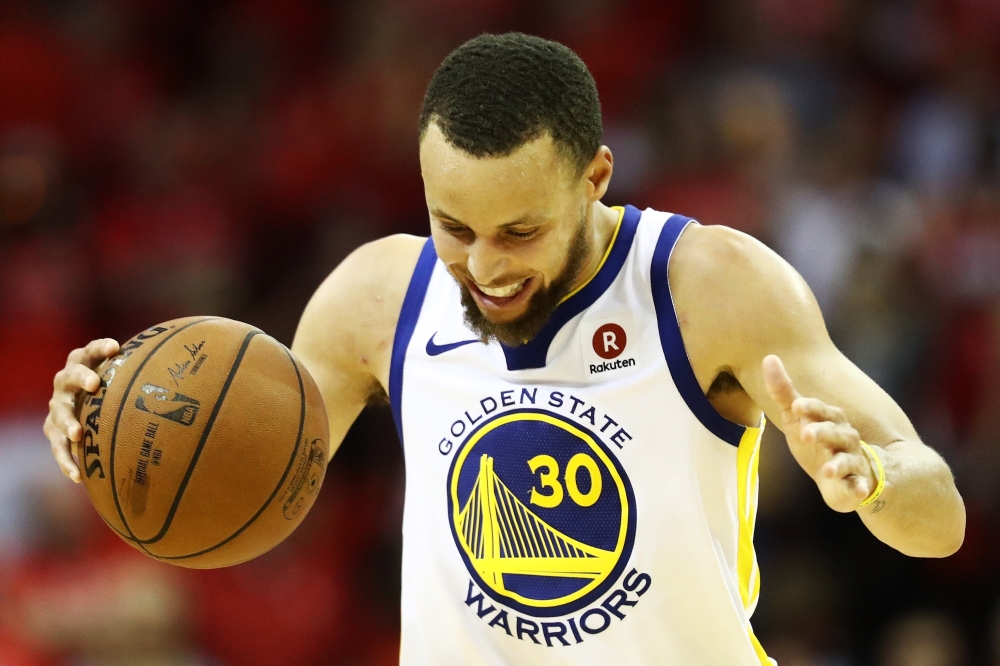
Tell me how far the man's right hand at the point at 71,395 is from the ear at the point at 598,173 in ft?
3.81

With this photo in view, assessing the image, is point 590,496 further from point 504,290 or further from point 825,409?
point 825,409

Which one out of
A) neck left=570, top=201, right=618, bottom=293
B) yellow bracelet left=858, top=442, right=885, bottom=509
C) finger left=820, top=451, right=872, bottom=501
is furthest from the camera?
neck left=570, top=201, right=618, bottom=293

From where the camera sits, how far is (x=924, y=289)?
20.9ft

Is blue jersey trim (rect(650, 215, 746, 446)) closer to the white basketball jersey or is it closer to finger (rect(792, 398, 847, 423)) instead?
the white basketball jersey

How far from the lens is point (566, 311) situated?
3072 mm

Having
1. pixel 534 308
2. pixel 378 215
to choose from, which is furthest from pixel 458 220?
pixel 378 215

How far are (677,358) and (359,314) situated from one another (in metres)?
0.89

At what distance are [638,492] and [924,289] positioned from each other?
12.9ft

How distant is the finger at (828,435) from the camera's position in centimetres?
227

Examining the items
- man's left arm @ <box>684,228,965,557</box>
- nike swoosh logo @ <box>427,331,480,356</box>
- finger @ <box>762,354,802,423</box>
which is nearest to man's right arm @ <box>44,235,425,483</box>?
nike swoosh logo @ <box>427,331,480,356</box>

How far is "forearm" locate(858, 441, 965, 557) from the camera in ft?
8.39

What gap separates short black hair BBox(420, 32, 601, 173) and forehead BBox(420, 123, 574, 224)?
0.06 feet

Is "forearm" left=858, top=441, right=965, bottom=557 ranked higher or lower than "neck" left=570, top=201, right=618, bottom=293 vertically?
lower

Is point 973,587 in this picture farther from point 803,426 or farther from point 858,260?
point 803,426
